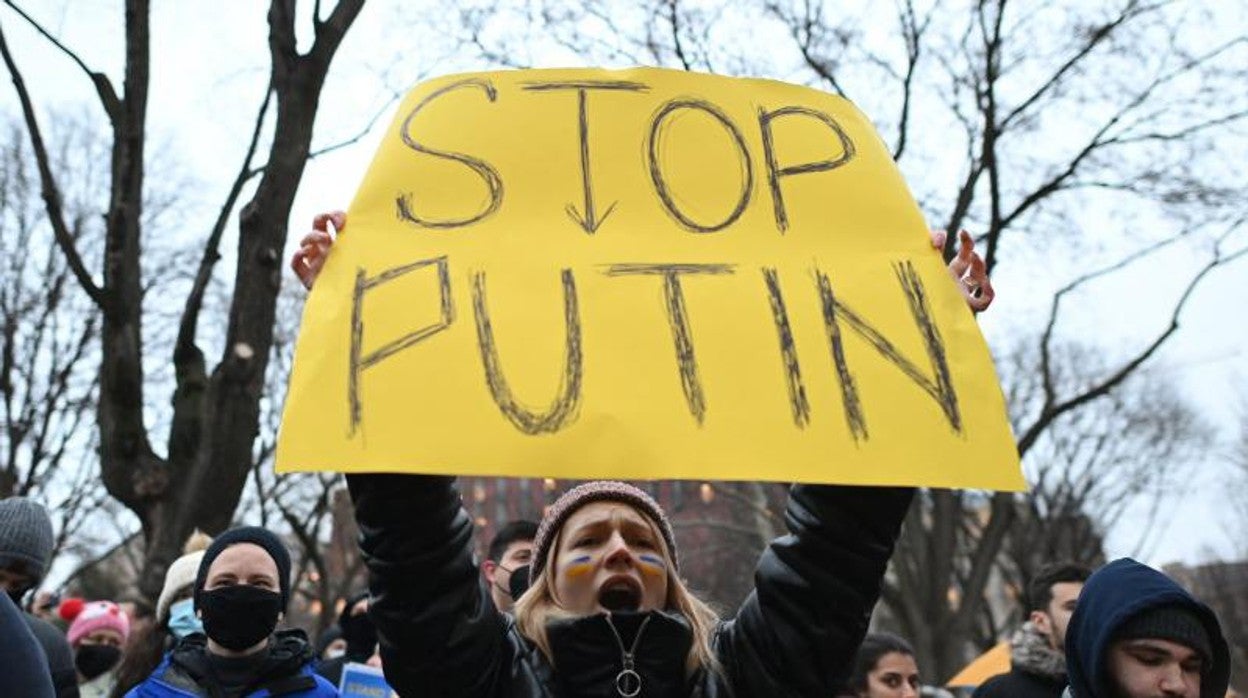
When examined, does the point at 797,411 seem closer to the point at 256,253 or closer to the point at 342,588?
the point at 256,253

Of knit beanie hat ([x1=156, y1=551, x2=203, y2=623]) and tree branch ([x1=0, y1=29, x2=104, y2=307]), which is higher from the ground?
tree branch ([x1=0, y1=29, x2=104, y2=307])

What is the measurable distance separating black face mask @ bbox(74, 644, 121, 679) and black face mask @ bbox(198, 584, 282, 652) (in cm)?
264

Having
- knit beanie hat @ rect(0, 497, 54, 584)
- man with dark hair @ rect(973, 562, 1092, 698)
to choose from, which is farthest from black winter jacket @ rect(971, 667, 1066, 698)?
knit beanie hat @ rect(0, 497, 54, 584)

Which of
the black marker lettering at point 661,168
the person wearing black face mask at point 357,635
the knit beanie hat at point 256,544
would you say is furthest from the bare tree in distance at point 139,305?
the black marker lettering at point 661,168

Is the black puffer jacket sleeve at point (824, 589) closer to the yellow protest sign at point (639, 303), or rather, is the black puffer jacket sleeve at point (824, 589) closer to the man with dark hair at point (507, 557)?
the yellow protest sign at point (639, 303)

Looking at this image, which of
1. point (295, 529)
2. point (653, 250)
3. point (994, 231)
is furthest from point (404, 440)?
point (295, 529)

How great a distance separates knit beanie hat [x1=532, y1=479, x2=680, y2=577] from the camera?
2.29 metres

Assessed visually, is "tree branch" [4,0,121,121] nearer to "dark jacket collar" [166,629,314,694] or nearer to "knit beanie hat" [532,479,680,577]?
"dark jacket collar" [166,629,314,694]

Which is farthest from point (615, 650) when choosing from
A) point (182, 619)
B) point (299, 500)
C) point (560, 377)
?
point (299, 500)

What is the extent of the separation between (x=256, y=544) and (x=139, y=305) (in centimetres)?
456

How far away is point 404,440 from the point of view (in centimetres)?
186

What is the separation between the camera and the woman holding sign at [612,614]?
1.94 meters

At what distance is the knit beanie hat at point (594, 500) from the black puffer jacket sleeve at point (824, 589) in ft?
1.00

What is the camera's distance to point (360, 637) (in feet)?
17.5
